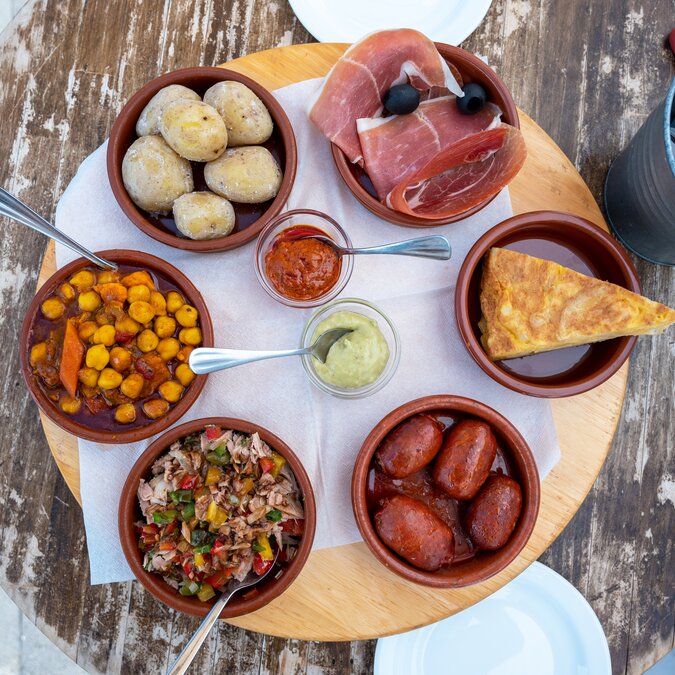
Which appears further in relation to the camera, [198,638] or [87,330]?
[87,330]

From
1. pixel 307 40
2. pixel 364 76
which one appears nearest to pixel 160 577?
pixel 364 76

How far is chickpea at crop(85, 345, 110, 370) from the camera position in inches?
70.6

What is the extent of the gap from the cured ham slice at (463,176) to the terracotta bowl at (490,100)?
0.09 feet

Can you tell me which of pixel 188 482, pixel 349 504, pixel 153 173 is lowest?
pixel 349 504

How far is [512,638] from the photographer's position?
7.61ft

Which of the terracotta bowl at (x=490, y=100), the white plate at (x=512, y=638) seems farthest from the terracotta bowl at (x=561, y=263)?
the white plate at (x=512, y=638)

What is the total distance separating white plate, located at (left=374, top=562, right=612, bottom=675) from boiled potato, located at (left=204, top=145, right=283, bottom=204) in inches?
68.4

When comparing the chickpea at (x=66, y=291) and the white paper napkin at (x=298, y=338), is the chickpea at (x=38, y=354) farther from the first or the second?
the white paper napkin at (x=298, y=338)

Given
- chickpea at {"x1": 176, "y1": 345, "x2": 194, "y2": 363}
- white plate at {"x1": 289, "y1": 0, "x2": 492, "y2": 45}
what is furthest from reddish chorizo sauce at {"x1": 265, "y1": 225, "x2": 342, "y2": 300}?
white plate at {"x1": 289, "y1": 0, "x2": 492, "y2": 45}

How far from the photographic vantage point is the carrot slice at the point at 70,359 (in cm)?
181

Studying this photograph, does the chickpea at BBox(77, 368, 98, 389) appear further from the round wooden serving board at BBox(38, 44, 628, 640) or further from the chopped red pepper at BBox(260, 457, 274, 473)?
the chopped red pepper at BBox(260, 457, 274, 473)

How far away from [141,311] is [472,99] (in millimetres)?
1239

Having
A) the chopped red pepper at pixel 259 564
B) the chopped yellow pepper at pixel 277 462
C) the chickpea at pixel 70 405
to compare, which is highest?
the chickpea at pixel 70 405

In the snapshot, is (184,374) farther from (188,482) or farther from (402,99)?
(402,99)
